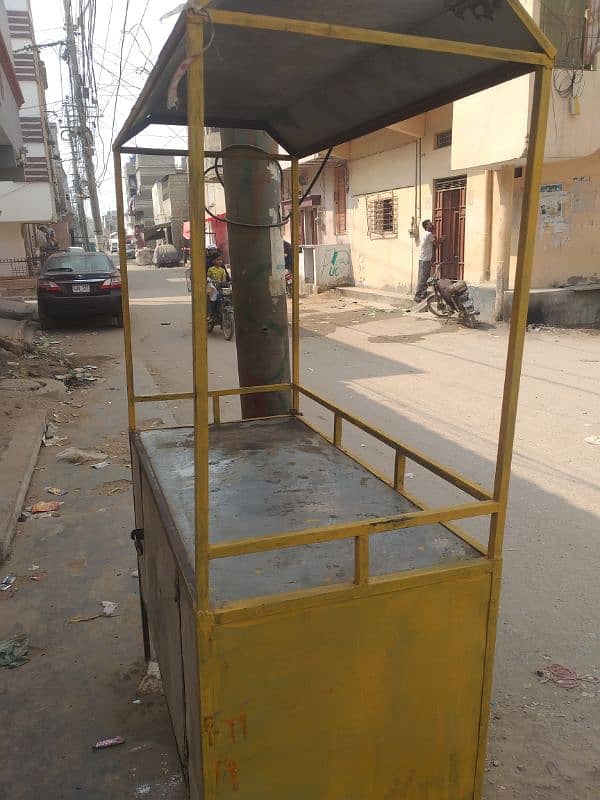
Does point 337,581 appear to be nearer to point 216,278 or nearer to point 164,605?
point 164,605

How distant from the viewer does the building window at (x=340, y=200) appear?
17.7 m

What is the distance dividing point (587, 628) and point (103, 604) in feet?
7.83

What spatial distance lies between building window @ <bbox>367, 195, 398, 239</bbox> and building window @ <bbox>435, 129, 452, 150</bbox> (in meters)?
1.79

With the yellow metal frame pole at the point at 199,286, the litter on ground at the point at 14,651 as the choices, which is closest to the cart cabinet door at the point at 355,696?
the yellow metal frame pole at the point at 199,286

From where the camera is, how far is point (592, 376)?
7738 millimetres

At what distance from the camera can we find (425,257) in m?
13.1

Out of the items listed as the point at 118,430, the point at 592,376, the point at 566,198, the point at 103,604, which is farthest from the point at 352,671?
the point at 566,198

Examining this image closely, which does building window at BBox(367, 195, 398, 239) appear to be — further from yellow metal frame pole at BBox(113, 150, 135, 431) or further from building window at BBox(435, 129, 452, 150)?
yellow metal frame pole at BBox(113, 150, 135, 431)

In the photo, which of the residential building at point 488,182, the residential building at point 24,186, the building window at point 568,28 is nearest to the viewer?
the building window at point 568,28

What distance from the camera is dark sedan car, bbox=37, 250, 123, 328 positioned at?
11.5 meters

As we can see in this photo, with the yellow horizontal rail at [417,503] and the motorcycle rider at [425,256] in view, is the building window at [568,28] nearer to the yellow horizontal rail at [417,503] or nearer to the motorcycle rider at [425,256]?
the motorcycle rider at [425,256]

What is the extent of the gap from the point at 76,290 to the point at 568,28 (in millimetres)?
9059

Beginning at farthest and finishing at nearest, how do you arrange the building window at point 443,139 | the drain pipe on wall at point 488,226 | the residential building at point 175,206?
the residential building at point 175,206 → the building window at point 443,139 → the drain pipe on wall at point 488,226

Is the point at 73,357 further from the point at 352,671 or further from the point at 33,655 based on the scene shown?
the point at 352,671
